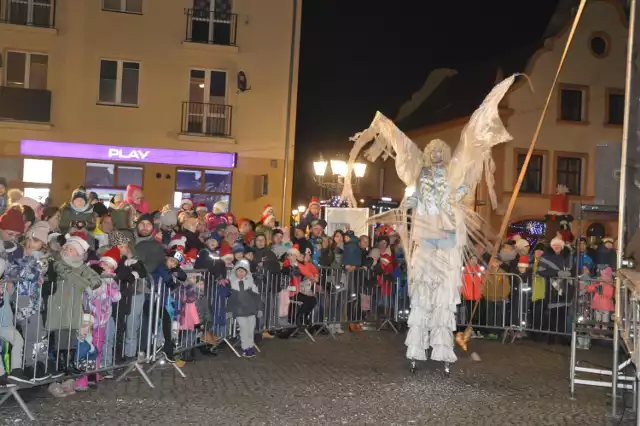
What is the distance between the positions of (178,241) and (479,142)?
413cm

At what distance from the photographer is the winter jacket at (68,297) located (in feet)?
24.9

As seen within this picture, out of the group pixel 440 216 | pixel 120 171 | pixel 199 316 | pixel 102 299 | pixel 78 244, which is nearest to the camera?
pixel 78 244

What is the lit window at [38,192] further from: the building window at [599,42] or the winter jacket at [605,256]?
the building window at [599,42]

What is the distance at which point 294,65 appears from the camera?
86.0 ft

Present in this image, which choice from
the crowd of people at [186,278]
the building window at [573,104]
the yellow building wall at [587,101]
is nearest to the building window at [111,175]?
the crowd of people at [186,278]

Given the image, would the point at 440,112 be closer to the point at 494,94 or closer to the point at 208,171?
the point at 208,171

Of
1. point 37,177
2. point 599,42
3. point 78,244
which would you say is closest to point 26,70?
point 37,177

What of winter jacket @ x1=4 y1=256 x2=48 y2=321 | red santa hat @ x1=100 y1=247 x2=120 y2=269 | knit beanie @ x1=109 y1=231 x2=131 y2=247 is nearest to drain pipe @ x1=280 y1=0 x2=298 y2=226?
knit beanie @ x1=109 y1=231 x2=131 y2=247

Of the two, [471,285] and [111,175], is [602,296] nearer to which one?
[471,285]

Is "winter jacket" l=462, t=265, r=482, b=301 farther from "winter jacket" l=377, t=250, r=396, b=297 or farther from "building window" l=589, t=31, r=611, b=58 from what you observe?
"building window" l=589, t=31, r=611, b=58

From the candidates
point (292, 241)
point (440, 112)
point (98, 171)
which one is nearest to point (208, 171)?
point (98, 171)

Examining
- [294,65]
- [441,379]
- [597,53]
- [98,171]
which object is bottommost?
[441,379]

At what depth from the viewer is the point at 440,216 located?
9805 mm

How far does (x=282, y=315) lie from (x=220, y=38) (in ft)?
52.0
